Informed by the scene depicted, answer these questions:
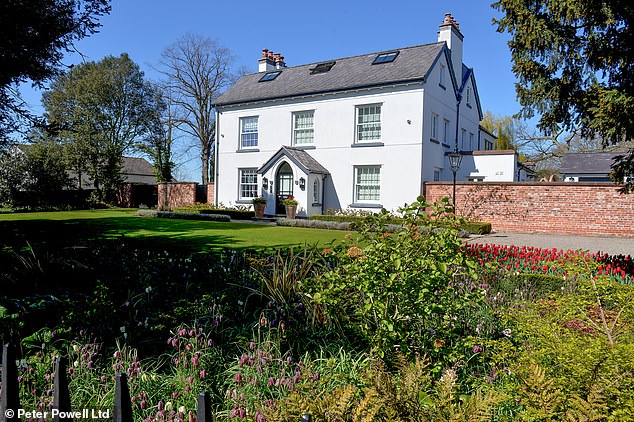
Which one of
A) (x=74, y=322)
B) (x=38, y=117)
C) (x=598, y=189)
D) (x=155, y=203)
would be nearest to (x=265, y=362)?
(x=74, y=322)

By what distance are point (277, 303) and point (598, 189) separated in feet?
60.6

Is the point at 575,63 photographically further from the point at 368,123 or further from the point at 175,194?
the point at 175,194

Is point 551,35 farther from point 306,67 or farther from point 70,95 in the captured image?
point 70,95

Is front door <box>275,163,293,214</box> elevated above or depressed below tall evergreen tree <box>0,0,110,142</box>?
below

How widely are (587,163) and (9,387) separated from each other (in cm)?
3751

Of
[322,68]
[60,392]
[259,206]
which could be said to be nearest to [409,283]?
[60,392]

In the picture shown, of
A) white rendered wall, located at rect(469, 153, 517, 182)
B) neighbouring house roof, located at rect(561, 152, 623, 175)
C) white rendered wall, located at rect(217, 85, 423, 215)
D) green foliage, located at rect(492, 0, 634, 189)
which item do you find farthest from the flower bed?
neighbouring house roof, located at rect(561, 152, 623, 175)

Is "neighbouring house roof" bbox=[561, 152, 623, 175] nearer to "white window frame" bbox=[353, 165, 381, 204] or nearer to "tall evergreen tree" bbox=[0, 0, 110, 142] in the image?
"white window frame" bbox=[353, 165, 381, 204]

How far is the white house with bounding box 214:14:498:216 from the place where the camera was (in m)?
21.2

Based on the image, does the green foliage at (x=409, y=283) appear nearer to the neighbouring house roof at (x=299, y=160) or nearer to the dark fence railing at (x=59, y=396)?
the dark fence railing at (x=59, y=396)

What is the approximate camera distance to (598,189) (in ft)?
58.0

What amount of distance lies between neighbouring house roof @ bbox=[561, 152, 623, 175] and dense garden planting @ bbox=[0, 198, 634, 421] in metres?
32.3

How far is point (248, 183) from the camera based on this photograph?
87.6 feet

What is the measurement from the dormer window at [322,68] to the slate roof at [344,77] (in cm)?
27
